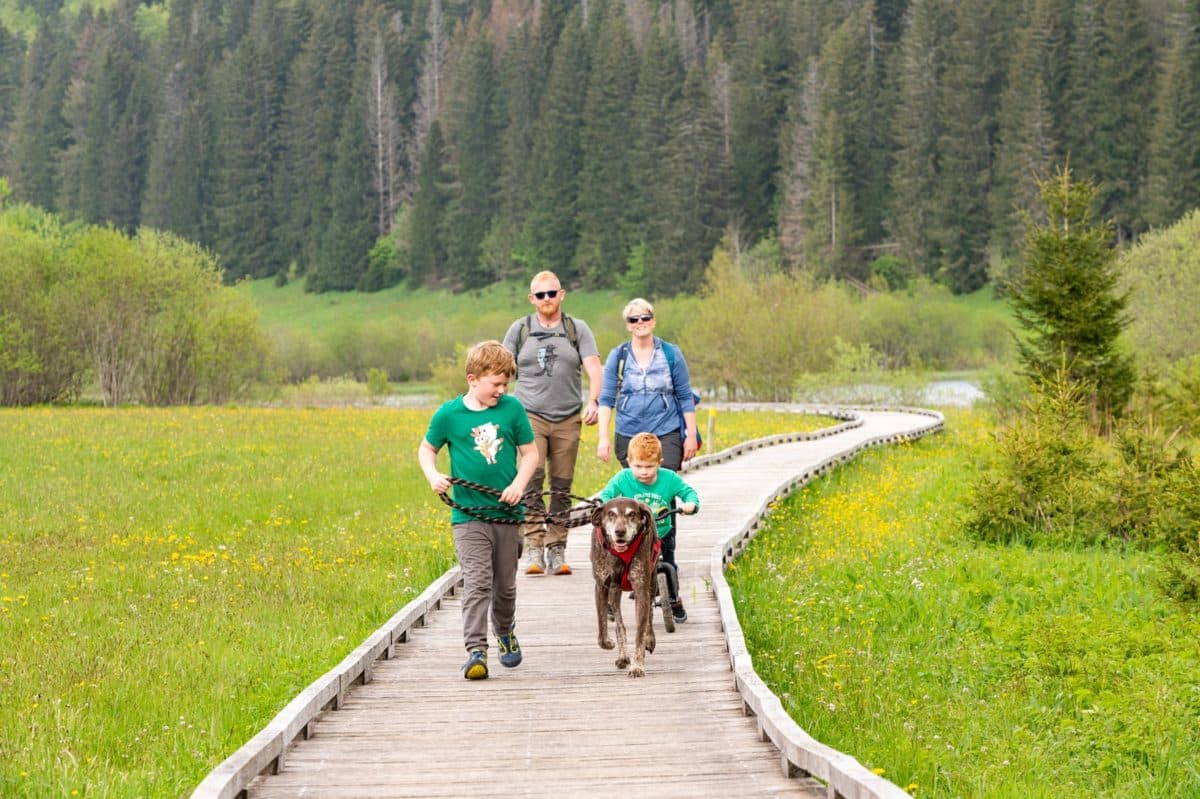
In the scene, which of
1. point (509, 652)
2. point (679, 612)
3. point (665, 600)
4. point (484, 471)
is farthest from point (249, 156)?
point (484, 471)

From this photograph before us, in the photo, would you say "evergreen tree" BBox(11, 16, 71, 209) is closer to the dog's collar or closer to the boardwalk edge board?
the boardwalk edge board

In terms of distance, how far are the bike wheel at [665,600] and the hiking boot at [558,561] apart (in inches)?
124

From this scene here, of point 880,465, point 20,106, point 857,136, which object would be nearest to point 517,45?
point 857,136

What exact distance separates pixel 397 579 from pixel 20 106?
543ft

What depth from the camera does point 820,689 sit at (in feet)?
36.7

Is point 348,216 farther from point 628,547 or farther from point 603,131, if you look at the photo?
point 628,547

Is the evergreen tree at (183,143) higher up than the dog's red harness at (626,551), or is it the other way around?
the evergreen tree at (183,143)

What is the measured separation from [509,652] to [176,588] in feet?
19.6

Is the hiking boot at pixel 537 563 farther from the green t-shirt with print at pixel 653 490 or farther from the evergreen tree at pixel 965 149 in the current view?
the evergreen tree at pixel 965 149

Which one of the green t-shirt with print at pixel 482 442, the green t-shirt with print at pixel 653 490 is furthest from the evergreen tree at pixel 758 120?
the green t-shirt with print at pixel 482 442

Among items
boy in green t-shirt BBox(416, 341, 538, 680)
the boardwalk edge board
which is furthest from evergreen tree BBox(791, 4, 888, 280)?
boy in green t-shirt BBox(416, 341, 538, 680)

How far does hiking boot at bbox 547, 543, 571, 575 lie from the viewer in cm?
1508

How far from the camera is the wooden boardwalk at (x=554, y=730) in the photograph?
7555 millimetres

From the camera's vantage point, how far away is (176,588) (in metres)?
15.3
